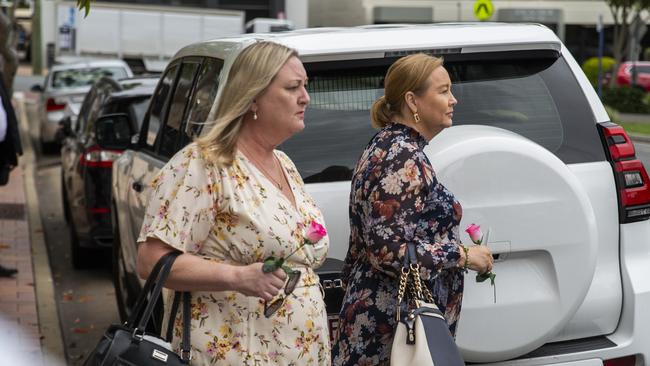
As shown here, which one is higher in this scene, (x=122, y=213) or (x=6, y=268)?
(x=122, y=213)

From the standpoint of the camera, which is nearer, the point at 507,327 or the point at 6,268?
the point at 507,327

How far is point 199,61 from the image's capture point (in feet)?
17.5

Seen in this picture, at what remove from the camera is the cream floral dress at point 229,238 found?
3193mm

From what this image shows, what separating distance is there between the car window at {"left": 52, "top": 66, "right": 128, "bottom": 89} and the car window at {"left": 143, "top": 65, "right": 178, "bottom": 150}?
49.6 ft

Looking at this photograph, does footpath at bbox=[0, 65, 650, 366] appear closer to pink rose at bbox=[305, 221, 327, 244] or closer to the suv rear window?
Result: pink rose at bbox=[305, 221, 327, 244]

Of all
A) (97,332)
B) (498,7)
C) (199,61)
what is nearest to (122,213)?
(97,332)

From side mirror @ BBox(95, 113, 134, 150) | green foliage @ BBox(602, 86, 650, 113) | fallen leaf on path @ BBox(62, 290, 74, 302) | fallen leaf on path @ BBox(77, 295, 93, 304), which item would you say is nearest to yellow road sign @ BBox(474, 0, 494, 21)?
green foliage @ BBox(602, 86, 650, 113)

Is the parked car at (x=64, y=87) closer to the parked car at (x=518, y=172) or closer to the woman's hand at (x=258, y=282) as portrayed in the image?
the parked car at (x=518, y=172)

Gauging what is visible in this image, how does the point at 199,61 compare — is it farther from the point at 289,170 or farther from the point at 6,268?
the point at 6,268

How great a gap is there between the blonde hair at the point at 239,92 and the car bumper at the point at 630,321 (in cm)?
189

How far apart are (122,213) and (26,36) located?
65083 mm

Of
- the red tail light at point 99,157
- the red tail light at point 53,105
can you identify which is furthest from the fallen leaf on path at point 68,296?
the red tail light at point 53,105

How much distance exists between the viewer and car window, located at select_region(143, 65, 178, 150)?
20.6ft

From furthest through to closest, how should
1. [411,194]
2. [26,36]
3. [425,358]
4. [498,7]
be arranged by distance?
1. [26,36]
2. [498,7]
3. [411,194]
4. [425,358]
